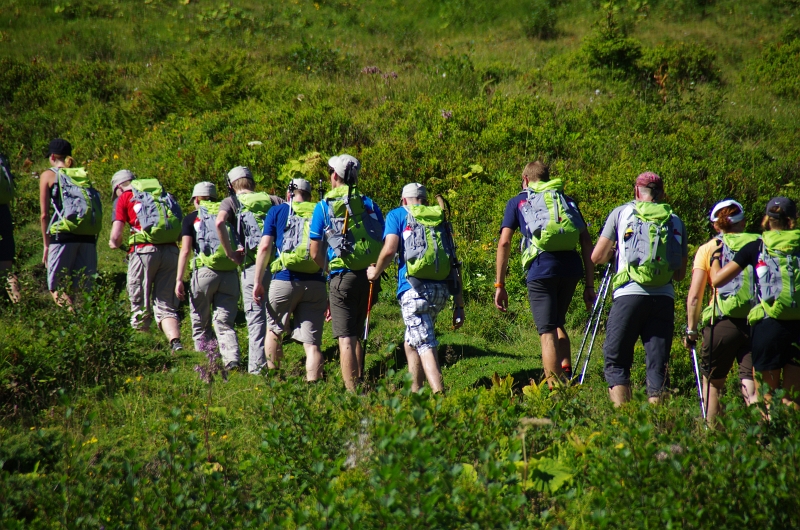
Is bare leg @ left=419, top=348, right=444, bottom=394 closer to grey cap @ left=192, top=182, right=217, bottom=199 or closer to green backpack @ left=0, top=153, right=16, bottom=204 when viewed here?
grey cap @ left=192, top=182, right=217, bottom=199

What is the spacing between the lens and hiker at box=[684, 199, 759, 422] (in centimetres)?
535

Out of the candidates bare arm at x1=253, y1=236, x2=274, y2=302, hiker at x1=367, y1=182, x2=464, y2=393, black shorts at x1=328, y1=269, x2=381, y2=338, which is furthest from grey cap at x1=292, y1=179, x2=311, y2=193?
hiker at x1=367, y1=182, x2=464, y2=393

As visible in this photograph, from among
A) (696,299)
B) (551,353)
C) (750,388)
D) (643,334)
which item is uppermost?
(696,299)

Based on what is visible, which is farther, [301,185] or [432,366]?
[301,185]

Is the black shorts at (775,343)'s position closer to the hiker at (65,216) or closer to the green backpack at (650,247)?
the green backpack at (650,247)

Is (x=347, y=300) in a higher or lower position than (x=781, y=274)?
lower

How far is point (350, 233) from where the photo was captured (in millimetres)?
6129

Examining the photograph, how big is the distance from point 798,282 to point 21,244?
33.4 feet

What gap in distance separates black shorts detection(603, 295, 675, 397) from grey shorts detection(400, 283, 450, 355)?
4.54ft

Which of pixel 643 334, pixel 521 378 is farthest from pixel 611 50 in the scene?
pixel 643 334

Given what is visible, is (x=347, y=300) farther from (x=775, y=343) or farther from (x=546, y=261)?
(x=775, y=343)

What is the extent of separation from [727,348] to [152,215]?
19.1 feet

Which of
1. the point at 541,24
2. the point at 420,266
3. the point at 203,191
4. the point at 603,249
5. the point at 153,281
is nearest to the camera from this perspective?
the point at 603,249

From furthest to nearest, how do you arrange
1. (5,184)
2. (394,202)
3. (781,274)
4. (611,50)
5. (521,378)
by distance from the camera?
(611,50)
(394,202)
(5,184)
(521,378)
(781,274)
